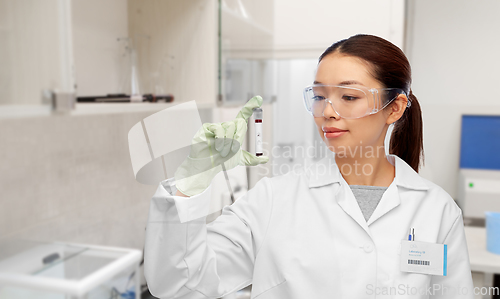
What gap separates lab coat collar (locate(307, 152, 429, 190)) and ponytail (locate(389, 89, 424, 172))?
0.16 ft

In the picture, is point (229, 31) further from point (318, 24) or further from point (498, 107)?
point (498, 107)

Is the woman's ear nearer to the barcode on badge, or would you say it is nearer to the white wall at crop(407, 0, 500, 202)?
the barcode on badge

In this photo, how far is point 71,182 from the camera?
1.10 m

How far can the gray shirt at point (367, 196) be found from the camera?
0.93 metres

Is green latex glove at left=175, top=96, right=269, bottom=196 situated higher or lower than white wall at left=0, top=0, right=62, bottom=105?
lower

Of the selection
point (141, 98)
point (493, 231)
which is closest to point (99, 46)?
point (141, 98)

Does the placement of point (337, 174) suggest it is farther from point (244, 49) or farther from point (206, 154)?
point (244, 49)

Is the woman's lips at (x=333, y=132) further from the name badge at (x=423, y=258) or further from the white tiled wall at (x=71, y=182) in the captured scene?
the white tiled wall at (x=71, y=182)

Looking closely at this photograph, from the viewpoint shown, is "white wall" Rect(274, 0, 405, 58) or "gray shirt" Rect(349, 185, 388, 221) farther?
"white wall" Rect(274, 0, 405, 58)

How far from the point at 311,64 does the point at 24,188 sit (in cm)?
134

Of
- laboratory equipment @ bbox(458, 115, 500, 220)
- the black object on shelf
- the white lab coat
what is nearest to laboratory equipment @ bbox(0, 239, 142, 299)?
the white lab coat

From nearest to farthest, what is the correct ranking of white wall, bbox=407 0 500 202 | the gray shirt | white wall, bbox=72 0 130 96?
the gray shirt, white wall, bbox=72 0 130 96, white wall, bbox=407 0 500 202

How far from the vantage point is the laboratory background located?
2.35 ft

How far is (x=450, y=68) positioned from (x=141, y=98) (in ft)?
3.23
